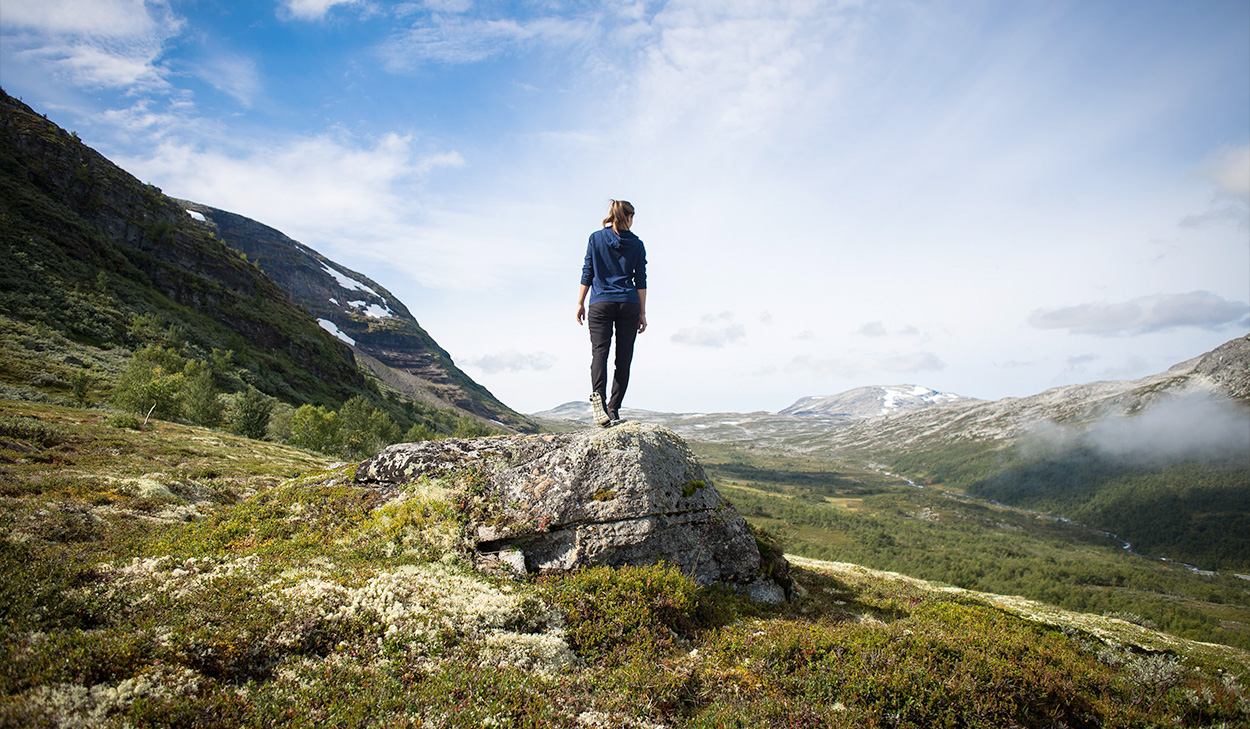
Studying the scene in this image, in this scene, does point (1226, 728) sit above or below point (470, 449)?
below

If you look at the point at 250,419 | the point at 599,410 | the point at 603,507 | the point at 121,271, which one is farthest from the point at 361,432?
the point at 121,271

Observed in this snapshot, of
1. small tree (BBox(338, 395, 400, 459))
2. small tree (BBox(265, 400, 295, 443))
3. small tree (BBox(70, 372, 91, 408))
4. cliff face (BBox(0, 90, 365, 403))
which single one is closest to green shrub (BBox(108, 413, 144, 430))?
small tree (BBox(70, 372, 91, 408))

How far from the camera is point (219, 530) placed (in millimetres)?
10742

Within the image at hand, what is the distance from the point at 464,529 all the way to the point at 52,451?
2123 cm

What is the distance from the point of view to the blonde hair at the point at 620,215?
12.4 m

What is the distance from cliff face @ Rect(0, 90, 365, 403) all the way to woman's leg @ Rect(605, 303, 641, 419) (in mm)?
106692

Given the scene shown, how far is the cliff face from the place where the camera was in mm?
85062

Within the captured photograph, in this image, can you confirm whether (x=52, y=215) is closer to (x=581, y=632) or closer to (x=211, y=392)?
(x=211, y=392)

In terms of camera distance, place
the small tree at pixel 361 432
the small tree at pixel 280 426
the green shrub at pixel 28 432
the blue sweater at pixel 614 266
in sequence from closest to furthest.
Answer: the blue sweater at pixel 614 266 → the green shrub at pixel 28 432 → the small tree at pixel 280 426 → the small tree at pixel 361 432

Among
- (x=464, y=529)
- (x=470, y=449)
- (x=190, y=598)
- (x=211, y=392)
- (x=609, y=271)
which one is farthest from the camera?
(x=211, y=392)

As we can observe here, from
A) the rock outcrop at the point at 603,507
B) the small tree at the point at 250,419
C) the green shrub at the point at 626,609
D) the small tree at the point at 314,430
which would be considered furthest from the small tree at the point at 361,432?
the green shrub at the point at 626,609

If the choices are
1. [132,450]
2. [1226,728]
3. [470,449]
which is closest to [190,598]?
[470,449]

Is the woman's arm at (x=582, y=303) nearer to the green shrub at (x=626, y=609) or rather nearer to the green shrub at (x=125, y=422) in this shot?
the green shrub at (x=626, y=609)

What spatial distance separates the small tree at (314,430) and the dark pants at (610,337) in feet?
221
